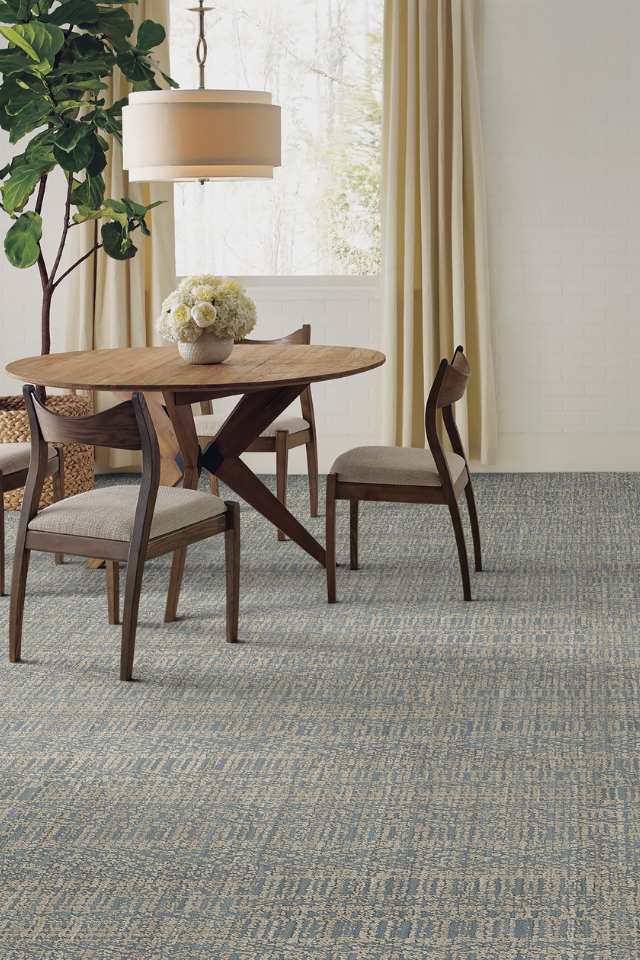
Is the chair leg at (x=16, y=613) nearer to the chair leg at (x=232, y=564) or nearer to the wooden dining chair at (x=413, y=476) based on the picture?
the chair leg at (x=232, y=564)

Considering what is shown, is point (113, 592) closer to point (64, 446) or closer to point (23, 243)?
point (64, 446)

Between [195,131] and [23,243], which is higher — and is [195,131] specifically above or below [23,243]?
above

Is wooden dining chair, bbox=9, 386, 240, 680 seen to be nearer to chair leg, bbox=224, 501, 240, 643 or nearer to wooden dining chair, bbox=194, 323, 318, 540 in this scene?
chair leg, bbox=224, 501, 240, 643

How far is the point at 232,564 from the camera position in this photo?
369 centimetres

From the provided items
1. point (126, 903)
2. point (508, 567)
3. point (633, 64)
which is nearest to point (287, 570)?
point (508, 567)

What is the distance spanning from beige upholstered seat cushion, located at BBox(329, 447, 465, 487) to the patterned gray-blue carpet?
0.42 m

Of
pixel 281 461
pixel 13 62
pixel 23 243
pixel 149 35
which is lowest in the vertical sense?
pixel 281 461

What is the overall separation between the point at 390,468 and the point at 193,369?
0.74m

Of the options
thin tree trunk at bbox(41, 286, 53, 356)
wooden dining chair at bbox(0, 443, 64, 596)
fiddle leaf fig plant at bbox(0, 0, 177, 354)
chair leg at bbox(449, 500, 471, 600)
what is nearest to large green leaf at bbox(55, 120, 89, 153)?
fiddle leaf fig plant at bbox(0, 0, 177, 354)

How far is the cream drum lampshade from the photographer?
400 centimetres

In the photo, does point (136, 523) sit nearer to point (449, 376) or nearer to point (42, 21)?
point (449, 376)

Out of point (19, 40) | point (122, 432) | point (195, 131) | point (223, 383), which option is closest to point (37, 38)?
point (19, 40)

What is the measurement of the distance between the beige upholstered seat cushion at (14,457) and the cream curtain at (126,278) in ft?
6.15

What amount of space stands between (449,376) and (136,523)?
1.23m
